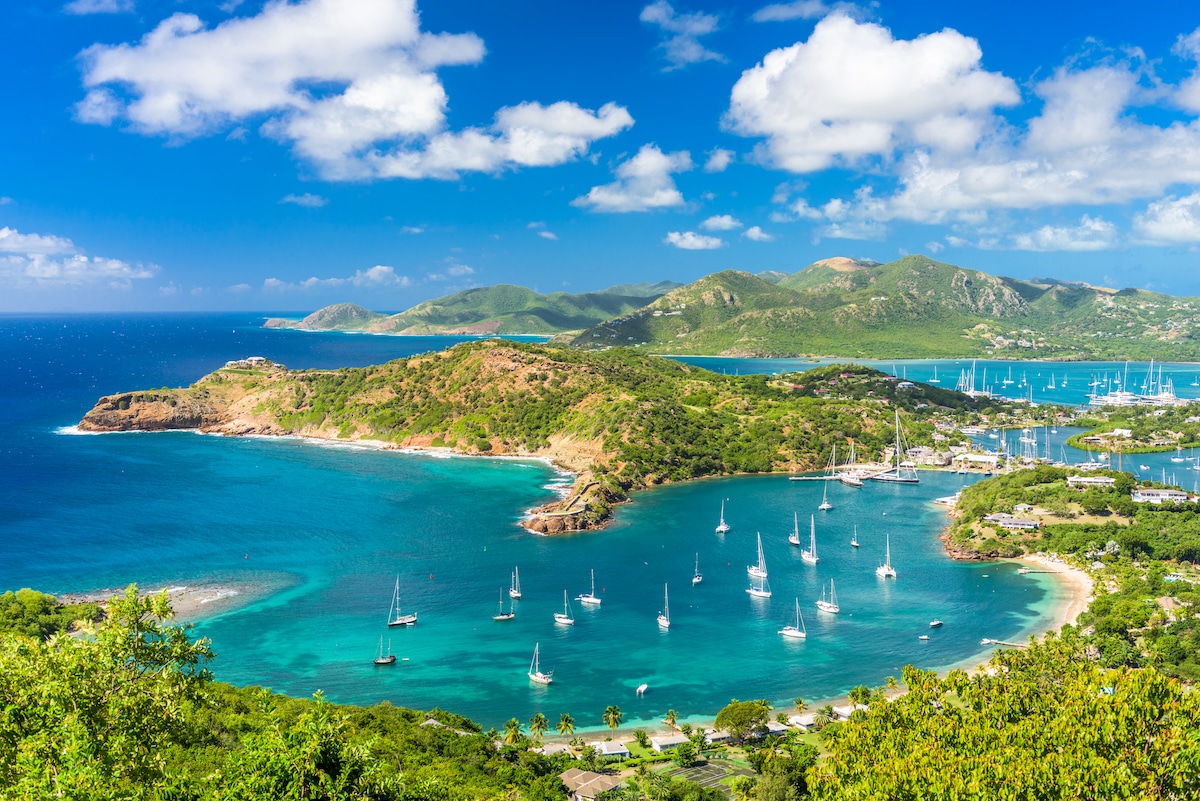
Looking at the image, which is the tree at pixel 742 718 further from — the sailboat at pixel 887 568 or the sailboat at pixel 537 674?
the sailboat at pixel 887 568

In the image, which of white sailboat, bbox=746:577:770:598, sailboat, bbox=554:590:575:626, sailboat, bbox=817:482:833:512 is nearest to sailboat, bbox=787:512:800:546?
sailboat, bbox=817:482:833:512

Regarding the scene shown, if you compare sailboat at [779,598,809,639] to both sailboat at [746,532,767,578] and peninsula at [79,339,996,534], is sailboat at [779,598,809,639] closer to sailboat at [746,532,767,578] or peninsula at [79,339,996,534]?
sailboat at [746,532,767,578]

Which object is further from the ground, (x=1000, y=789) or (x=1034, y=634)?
(x=1000, y=789)

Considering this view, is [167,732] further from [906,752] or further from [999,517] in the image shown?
[999,517]

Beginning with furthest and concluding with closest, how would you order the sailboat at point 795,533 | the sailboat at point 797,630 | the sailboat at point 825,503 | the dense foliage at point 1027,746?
the sailboat at point 825,503 → the sailboat at point 795,533 → the sailboat at point 797,630 → the dense foliage at point 1027,746

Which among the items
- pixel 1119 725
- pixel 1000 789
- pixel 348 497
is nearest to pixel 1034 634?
pixel 1119 725

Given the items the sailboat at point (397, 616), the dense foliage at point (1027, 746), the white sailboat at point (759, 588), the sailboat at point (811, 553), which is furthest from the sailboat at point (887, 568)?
the dense foliage at point (1027, 746)
